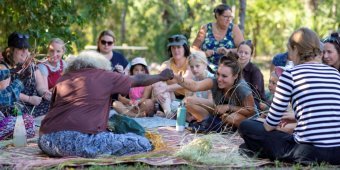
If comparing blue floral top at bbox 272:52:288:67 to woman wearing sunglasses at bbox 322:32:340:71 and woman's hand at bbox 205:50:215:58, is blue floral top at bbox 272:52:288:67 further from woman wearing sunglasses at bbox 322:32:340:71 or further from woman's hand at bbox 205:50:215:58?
woman wearing sunglasses at bbox 322:32:340:71

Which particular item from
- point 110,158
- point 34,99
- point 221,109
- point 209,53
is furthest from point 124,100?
point 110,158

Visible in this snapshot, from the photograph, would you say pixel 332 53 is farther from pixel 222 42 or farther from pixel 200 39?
pixel 200 39

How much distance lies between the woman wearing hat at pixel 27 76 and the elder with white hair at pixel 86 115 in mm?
2137

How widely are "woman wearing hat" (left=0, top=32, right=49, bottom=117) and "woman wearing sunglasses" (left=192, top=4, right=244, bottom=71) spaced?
106 inches

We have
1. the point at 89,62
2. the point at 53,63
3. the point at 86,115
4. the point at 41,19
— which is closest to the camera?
the point at 86,115

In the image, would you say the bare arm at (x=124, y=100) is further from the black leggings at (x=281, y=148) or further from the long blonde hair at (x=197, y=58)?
the black leggings at (x=281, y=148)

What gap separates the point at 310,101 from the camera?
5637mm

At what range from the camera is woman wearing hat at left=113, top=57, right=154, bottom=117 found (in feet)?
29.8

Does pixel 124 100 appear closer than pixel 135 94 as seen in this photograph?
Yes

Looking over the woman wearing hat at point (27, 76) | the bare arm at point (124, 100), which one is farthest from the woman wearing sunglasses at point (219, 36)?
the woman wearing hat at point (27, 76)

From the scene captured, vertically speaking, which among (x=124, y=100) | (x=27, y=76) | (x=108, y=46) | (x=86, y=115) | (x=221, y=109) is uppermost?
(x=108, y=46)

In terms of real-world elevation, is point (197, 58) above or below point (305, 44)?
below

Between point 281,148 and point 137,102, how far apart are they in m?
3.57

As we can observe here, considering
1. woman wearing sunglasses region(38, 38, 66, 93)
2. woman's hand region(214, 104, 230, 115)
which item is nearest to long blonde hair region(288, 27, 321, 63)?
woman's hand region(214, 104, 230, 115)
